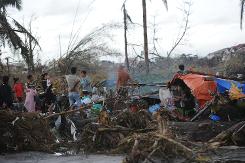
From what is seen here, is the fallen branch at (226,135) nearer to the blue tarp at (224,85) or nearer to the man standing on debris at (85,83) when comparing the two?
the blue tarp at (224,85)

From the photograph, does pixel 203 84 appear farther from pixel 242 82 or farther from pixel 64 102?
pixel 64 102

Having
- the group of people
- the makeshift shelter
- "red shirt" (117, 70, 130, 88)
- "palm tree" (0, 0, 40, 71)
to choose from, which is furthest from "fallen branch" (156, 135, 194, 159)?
"palm tree" (0, 0, 40, 71)

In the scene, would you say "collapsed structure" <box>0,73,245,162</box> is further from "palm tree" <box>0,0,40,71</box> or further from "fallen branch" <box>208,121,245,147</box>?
"palm tree" <box>0,0,40,71</box>

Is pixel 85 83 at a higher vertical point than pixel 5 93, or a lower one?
higher

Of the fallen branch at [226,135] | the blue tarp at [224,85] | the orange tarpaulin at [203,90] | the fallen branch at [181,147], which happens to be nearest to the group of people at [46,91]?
the orange tarpaulin at [203,90]

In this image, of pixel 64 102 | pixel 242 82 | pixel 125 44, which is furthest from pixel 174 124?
pixel 125 44

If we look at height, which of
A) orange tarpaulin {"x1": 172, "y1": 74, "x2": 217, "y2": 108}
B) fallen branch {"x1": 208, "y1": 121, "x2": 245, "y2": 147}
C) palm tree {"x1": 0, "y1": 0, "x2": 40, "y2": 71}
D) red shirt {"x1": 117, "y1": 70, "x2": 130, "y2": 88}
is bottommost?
fallen branch {"x1": 208, "y1": 121, "x2": 245, "y2": 147}

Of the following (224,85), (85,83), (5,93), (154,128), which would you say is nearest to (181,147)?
(154,128)

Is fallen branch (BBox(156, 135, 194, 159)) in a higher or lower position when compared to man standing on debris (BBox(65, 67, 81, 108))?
lower

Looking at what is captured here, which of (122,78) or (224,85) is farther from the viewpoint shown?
(122,78)

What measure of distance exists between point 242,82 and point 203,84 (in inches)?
46.1

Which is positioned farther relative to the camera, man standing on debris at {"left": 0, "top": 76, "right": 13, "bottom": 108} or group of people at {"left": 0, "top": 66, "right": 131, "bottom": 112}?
group of people at {"left": 0, "top": 66, "right": 131, "bottom": 112}

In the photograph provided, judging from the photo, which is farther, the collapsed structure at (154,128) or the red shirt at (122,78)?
the red shirt at (122,78)

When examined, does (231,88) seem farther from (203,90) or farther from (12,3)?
(12,3)
